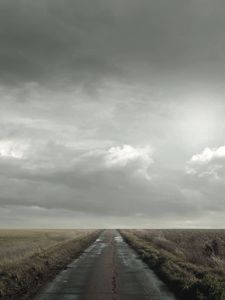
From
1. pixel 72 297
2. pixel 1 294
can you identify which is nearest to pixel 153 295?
pixel 72 297

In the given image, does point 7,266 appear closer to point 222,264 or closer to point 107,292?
point 107,292

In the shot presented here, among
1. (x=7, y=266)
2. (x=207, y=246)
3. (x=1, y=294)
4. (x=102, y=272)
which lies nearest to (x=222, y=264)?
(x=102, y=272)

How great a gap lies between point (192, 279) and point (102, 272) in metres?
5.93

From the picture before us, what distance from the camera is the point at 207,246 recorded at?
4362 cm

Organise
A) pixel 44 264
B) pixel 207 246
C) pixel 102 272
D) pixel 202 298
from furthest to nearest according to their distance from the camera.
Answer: pixel 207 246, pixel 44 264, pixel 102 272, pixel 202 298

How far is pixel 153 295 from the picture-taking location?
596 inches

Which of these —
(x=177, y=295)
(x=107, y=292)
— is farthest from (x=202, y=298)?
(x=107, y=292)

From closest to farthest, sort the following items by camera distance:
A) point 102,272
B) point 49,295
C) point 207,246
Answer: point 49,295 < point 102,272 < point 207,246

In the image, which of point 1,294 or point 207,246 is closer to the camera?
point 1,294

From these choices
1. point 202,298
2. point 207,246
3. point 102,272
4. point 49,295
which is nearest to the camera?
point 202,298

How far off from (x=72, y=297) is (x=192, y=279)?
6.03m

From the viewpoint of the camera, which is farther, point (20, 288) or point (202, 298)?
point (20, 288)

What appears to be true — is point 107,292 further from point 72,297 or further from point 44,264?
point 44,264

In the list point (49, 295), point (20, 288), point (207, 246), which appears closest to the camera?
point (49, 295)
